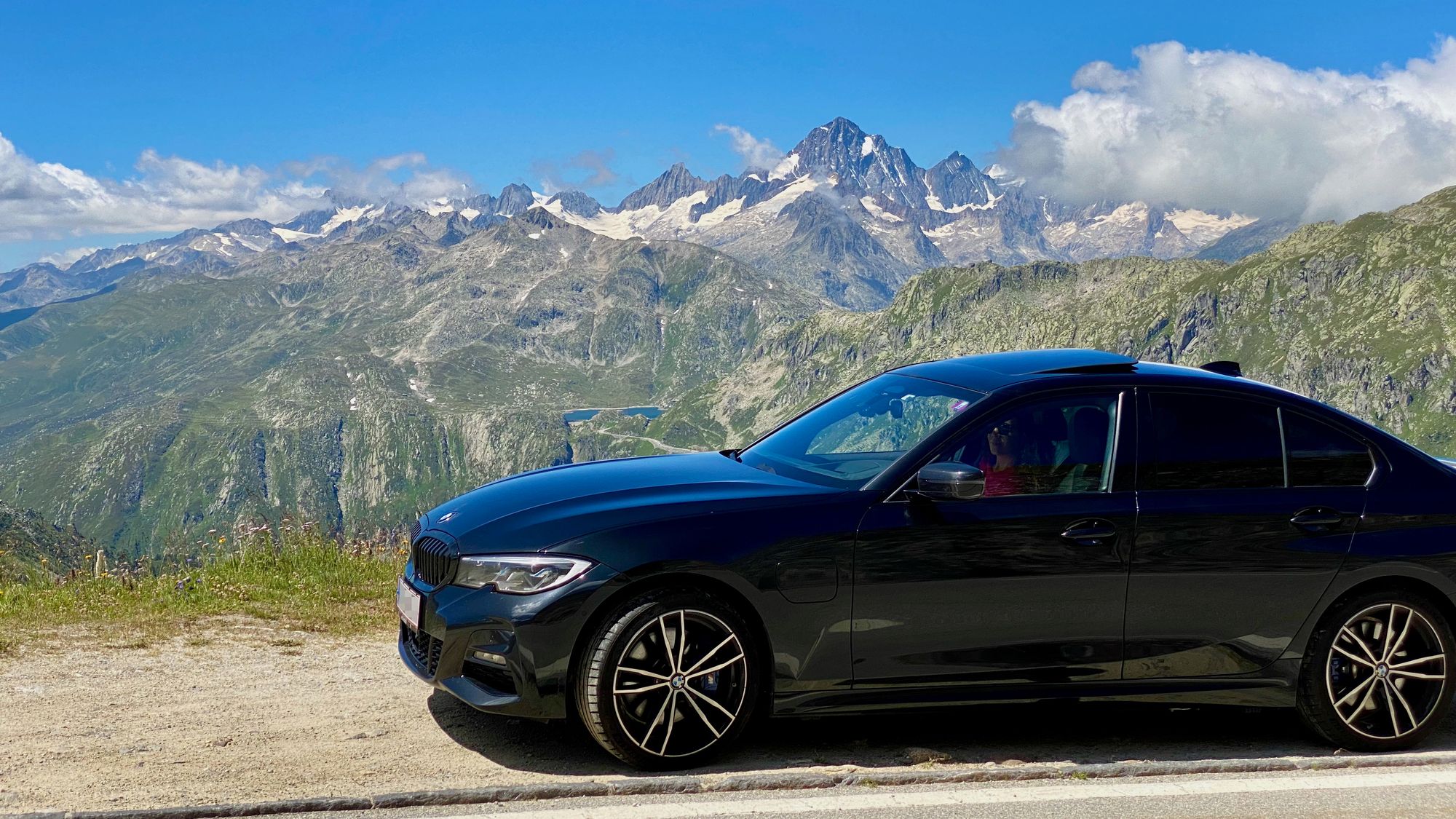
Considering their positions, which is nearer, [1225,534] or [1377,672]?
[1225,534]

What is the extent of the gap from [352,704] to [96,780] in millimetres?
1510

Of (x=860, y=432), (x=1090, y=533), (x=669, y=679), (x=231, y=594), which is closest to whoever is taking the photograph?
(x=669, y=679)

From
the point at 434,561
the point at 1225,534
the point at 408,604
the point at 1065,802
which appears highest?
the point at 1225,534

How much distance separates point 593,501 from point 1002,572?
6.47 feet

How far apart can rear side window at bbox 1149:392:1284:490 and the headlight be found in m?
2.93

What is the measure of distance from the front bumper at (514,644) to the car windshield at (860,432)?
4.52 feet

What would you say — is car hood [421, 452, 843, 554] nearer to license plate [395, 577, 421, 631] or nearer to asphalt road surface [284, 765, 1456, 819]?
license plate [395, 577, 421, 631]

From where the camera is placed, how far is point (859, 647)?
530cm

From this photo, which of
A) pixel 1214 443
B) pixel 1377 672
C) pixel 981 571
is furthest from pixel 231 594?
pixel 1377 672

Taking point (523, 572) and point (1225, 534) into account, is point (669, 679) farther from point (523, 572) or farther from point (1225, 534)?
point (1225, 534)

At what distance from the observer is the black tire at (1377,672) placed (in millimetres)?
5797

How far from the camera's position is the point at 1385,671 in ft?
19.2

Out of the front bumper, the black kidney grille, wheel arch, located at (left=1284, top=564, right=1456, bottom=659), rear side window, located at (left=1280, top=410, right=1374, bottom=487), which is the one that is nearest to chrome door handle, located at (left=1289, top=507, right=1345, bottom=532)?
rear side window, located at (left=1280, top=410, right=1374, bottom=487)

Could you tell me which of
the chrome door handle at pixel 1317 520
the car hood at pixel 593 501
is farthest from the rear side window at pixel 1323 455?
the car hood at pixel 593 501
